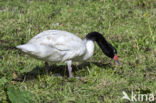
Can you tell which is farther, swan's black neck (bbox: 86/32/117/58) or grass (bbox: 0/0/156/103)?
swan's black neck (bbox: 86/32/117/58)

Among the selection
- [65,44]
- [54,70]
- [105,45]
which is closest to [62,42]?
[65,44]

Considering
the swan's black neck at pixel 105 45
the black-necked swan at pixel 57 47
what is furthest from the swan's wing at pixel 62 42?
the swan's black neck at pixel 105 45

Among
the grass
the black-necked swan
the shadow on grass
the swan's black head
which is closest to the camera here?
the grass

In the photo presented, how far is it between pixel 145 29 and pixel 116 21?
2.60 feet

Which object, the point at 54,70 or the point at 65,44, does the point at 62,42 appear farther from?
the point at 54,70

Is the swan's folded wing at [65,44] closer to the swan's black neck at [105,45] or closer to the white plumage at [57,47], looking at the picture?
the white plumage at [57,47]

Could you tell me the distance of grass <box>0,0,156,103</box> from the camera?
5.21 m

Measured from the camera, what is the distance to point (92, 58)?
6.88 m

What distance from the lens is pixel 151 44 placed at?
7.37 metres

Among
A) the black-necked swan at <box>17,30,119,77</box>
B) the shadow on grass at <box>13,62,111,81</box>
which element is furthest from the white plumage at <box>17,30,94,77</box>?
the shadow on grass at <box>13,62,111,81</box>

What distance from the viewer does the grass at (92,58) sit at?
521 centimetres

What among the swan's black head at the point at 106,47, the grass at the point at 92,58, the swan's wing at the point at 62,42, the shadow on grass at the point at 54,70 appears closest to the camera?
the grass at the point at 92,58

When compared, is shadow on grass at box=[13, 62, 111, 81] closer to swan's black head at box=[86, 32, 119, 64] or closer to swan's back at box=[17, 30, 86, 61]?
swan's black head at box=[86, 32, 119, 64]

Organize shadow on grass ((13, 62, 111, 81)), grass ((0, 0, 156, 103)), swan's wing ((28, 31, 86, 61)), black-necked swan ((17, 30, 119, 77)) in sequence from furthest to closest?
1. shadow on grass ((13, 62, 111, 81))
2. swan's wing ((28, 31, 86, 61))
3. black-necked swan ((17, 30, 119, 77))
4. grass ((0, 0, 156, 103))
